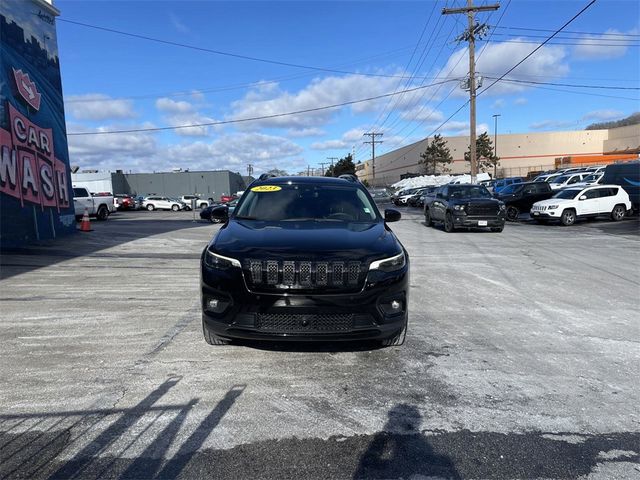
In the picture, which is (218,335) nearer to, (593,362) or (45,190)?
(593,362)

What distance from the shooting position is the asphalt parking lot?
2732 mm

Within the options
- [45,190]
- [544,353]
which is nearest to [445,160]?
[45,190]

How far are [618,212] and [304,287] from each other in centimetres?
2090

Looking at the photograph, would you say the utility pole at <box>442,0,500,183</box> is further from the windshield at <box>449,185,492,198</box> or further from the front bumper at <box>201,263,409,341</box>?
the front bumper at <box>201,263,409,341</box>

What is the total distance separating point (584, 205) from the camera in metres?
19.3

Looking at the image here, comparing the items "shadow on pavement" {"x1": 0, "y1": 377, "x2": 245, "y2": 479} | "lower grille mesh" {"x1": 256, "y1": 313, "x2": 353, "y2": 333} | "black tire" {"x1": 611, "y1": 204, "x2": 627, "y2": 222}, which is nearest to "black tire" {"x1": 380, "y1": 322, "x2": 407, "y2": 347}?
"lower grille mesh" {"x1": 256, "y1": 313, "x2": 353, "y2": 333}

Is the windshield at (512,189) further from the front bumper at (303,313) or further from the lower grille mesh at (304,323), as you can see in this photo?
the lower grille mesh at (304,323)

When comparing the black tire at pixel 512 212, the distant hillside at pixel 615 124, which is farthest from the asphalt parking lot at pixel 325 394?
the distant hillside at pixel 615 124

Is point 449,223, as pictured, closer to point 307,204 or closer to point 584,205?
point 584,205

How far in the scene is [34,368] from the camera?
4.09 m

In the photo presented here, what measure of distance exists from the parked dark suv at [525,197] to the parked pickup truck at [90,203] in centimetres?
2104

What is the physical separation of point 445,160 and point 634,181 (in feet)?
203

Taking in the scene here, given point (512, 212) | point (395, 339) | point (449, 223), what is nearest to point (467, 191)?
point (449, 223)

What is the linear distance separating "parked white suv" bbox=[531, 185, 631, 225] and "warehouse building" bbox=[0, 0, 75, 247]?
18446 mm
